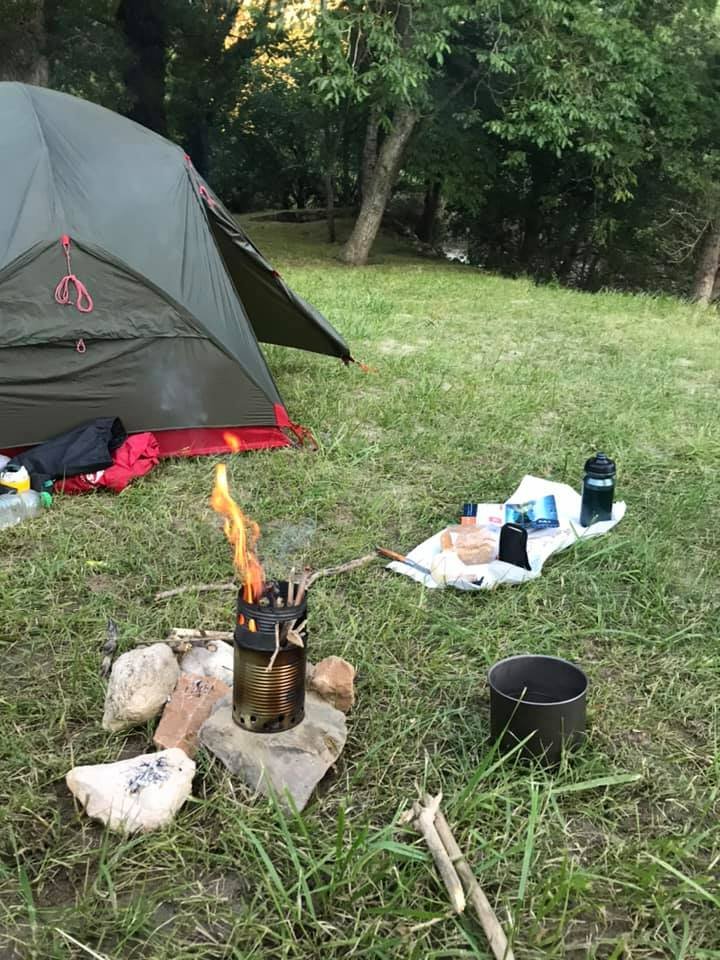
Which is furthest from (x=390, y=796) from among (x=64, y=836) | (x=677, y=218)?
(x=677, y=218)

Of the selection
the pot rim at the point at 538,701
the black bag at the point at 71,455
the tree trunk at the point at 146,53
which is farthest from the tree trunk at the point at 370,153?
the pot rim at the point at 538,701

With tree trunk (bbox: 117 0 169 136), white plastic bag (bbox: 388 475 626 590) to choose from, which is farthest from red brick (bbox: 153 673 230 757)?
tree trunk (bbox: 117 0 169 136)

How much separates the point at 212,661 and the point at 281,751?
46 centimetres

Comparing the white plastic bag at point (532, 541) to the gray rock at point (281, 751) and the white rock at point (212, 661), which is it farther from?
the gray rock at point (281, 751)

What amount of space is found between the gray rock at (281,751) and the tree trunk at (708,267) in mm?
12938

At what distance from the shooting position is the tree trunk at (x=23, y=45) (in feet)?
35.9

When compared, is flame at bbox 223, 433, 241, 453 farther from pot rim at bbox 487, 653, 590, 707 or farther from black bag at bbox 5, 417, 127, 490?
pot rim at bbox 487, 653, 590, 707

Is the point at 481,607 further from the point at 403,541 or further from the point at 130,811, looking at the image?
the point at 130,811

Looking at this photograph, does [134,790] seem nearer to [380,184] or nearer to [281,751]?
[281,751]

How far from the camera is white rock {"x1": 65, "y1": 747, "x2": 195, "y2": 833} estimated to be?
5.61 ft

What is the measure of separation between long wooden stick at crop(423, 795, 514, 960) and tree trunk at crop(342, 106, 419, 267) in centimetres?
1077

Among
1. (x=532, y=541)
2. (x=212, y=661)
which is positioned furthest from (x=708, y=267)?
(x=212, y=661)

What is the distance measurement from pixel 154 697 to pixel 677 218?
1429 cm

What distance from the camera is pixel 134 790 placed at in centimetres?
173
